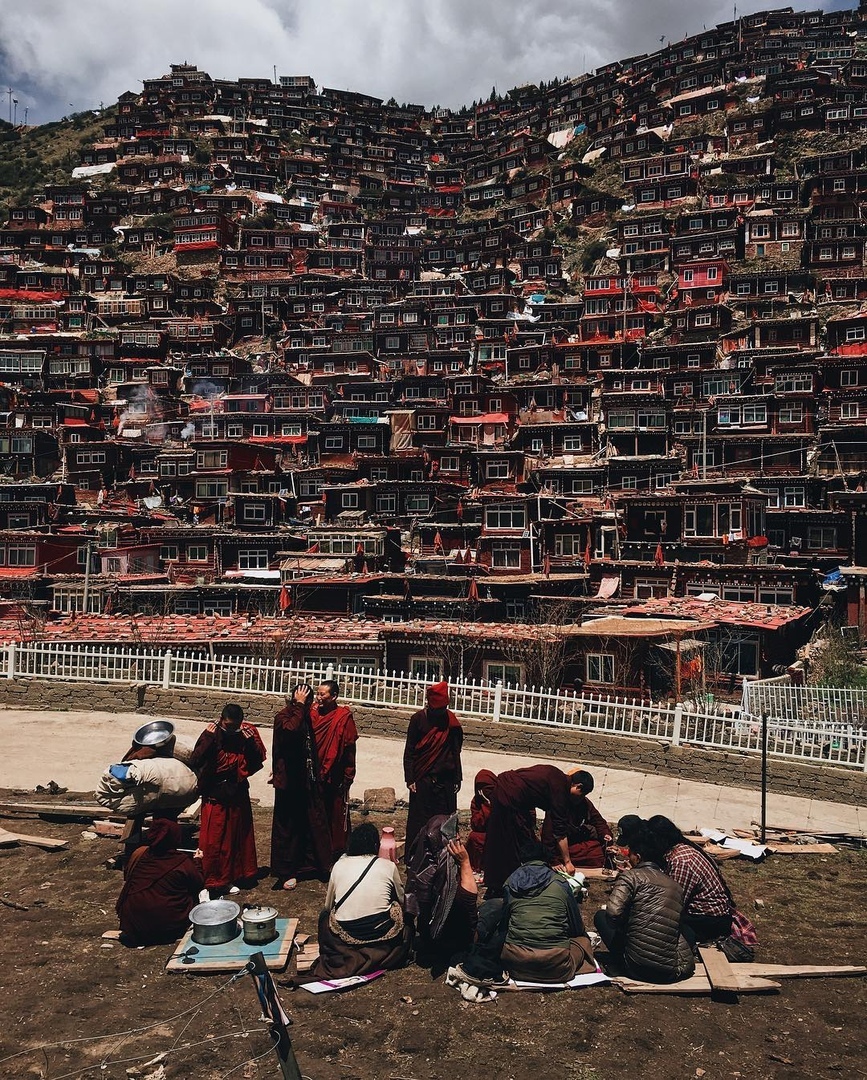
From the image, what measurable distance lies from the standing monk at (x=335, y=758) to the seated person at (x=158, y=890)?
5.09 feet

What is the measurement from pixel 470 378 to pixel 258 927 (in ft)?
190

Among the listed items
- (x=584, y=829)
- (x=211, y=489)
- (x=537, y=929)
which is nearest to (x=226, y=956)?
(x=537, y=929)

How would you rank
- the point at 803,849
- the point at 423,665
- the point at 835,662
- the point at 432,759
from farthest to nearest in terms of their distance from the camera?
the point at 423,665 → the point at 835,662 → the point at 803,849 → the point at 432,759

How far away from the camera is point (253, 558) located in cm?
4506

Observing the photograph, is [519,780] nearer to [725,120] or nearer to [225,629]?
[225,629]

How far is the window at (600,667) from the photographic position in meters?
25.3

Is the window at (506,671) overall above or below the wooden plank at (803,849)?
below

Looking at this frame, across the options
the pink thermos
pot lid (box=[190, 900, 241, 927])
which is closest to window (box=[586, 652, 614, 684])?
the pink thermos

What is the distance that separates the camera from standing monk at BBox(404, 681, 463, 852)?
26.2 ft

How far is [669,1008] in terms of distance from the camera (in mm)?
5527

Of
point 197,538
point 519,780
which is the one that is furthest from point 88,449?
point 519,780

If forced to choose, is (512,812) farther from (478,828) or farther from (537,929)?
(537,929)

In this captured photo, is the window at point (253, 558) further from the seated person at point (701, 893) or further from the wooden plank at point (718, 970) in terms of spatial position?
the wooden plank at point (718, 970)

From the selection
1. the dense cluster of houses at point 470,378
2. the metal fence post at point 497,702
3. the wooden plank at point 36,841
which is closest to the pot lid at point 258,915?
the wooden plank at point 36,841
